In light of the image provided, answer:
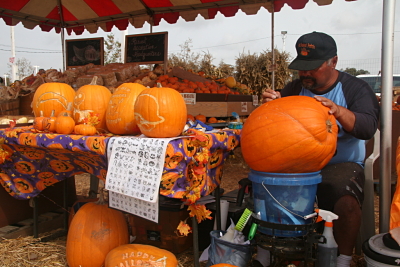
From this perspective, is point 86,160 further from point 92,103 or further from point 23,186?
point 23,186

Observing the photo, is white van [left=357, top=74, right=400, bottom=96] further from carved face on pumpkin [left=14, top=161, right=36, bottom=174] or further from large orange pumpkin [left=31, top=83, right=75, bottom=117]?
carved face on pumpkin [left=14, top=161, right=36, bottom=174]

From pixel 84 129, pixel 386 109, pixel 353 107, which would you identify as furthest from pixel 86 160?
pixel 386 109

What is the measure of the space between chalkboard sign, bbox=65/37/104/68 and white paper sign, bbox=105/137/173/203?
467 cm

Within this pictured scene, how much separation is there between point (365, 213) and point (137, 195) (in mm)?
1687

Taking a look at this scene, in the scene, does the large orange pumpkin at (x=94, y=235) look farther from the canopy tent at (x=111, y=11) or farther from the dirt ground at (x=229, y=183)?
the canopy tent at (x=111, y=11)

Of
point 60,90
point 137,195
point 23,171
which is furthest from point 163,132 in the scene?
point 23,171

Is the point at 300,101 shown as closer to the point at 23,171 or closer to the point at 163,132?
the point at 163,132

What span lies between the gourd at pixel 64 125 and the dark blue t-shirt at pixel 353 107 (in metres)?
1.77

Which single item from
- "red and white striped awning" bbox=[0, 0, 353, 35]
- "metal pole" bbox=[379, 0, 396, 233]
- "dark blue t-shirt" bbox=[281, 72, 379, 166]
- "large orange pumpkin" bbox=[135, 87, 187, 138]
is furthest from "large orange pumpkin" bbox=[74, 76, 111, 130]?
"red and white striped awning" bbox=[0, 0, 353, 35]

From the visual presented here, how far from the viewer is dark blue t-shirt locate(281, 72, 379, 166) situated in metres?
1.93

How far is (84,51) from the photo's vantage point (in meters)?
6.06

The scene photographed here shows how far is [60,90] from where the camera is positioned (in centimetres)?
261

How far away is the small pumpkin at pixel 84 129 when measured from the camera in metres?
2.05

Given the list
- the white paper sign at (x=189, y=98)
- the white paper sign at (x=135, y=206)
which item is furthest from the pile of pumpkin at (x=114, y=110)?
the white paper sign at (x=189, y=98)
